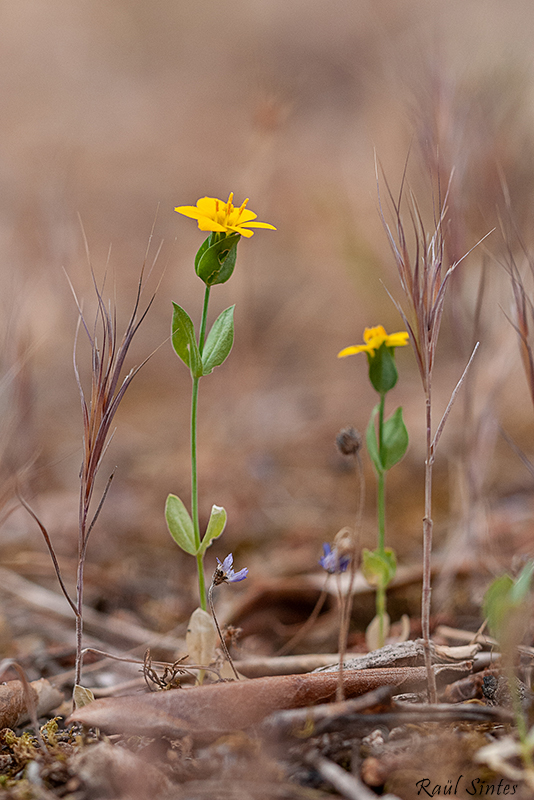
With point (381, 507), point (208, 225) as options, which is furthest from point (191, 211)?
point (381, 507)

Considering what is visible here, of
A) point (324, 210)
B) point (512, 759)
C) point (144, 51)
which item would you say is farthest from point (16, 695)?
point (144, 51)

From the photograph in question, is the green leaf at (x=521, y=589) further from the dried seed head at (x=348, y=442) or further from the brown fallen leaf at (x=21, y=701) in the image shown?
the brown fallen leaf at (x=21, y=701)

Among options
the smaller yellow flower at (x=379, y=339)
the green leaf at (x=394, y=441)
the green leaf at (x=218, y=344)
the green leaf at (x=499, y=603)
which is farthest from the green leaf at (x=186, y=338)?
the green leaf at (x=499, y=603)

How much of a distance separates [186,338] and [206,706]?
0.58 meters

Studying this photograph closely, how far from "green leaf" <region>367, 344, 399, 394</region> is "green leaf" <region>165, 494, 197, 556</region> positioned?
17.2 inches

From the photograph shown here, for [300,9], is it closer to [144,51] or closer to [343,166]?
[144,51]

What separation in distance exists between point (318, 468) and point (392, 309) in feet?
4.69

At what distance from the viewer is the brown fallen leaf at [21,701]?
1045mm

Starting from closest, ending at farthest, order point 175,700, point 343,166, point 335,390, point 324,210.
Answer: point 175,700 < point 335,390 < point 324,210 < point 343,166

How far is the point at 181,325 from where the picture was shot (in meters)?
1.02

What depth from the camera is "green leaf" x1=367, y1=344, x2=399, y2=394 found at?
114cm

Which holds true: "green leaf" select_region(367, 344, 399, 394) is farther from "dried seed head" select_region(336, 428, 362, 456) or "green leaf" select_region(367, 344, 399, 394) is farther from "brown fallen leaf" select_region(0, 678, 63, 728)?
"brown fallen leaf" select_region(0, 678, 63, 728)

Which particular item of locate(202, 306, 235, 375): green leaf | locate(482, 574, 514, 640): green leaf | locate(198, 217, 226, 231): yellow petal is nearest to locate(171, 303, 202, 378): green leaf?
locate(202, 306, 235, 375): green leaf

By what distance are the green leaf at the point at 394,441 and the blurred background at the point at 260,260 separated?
0.29 metres
